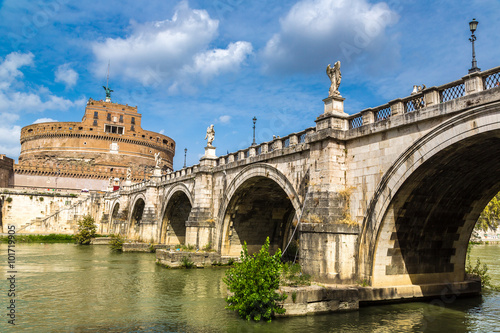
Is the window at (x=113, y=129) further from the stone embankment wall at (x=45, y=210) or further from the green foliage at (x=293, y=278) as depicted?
the green foliage at (x=293, y=278)

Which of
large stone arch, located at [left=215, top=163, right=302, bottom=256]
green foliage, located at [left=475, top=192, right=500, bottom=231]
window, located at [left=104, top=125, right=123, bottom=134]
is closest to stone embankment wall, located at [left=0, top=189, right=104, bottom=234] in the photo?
window, located at [left=104, top=125, right=123, bottom=134]

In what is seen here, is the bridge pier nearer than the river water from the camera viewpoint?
No

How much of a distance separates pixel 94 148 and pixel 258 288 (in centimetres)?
7880

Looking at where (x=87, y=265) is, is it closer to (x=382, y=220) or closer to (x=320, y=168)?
(x=320, y=168)

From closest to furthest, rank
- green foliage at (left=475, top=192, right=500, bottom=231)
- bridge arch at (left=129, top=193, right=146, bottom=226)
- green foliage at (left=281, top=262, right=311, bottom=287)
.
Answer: green foliage at (left=281, top=262, right=311, bottom=287)
bridge arch at (left=129, top=193, right=146, bottom=226)
green foliage at (left=475, top=192, right=500, bottom=231)

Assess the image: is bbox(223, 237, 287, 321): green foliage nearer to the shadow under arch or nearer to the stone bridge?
the stone bridge

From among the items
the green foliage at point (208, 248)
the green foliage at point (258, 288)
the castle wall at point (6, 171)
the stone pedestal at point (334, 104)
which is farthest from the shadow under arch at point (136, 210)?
the green foliage at point (258, 288)

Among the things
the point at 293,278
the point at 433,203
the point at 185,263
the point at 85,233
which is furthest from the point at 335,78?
the point at 85,233

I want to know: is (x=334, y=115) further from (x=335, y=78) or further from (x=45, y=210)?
(x=45, y=210)

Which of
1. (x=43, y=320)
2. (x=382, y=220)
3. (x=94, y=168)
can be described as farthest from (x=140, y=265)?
(x=94, y=168)

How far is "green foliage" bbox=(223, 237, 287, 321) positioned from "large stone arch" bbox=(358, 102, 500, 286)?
362cm

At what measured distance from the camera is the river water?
11000mm

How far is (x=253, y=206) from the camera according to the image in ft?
81.6

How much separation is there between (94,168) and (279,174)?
6715 cm
